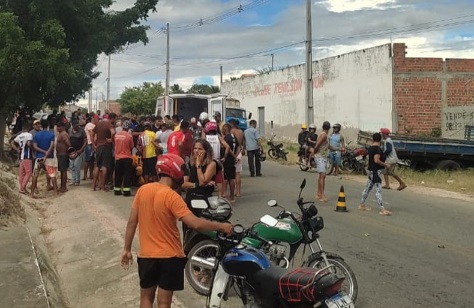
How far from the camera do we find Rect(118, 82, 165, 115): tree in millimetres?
80438

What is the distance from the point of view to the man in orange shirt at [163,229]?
4.32m

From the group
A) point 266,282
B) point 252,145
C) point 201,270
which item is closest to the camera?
point 266,282

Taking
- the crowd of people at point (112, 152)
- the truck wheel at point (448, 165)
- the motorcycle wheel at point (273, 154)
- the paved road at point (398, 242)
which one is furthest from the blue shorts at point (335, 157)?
the crowd of people at point (112, 152)

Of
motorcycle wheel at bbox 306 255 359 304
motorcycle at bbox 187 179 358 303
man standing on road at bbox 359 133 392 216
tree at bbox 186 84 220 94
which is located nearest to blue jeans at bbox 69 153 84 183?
man standing on road at bbox 359 133 392 216

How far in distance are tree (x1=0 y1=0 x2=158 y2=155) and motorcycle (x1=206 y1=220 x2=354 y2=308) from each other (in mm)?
14192

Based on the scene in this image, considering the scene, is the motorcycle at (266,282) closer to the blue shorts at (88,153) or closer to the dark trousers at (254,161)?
the blue shorts at (88,153)

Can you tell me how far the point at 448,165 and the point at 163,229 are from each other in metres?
16.7

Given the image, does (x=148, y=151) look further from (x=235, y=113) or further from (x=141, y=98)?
(x=141, y=98)

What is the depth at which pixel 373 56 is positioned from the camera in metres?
26.8

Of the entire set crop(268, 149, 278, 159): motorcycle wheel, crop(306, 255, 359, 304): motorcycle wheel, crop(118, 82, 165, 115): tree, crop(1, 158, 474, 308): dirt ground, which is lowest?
crop(1, 158, 474, 308): dirt ground

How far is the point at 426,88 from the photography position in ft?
83.6

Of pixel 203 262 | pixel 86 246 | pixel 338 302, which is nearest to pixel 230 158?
pixel 86 246

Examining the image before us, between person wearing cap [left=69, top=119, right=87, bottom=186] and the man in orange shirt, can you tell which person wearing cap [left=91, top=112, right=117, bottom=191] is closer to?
person wearing cap [left=69, top=119, right=87, bottom=186]

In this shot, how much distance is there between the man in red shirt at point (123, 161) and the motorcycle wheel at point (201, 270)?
22.0 ft
